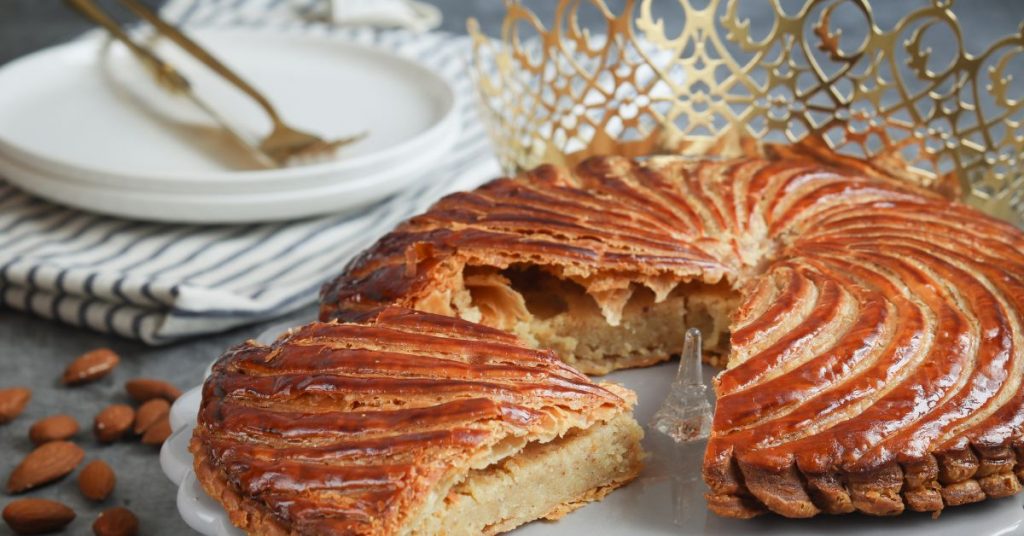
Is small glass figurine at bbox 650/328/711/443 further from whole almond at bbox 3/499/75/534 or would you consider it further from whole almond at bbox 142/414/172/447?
whole almond at bbox 3/499/75/534

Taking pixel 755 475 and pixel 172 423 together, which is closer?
pixel 755 475

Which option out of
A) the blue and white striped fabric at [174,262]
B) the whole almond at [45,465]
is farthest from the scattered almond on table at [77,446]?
the blue and white striped fabric at [174,262]

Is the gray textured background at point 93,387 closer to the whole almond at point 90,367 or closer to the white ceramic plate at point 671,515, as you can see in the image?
the whole almond at point 90,367

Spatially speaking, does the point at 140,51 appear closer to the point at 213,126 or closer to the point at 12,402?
the point at 213,126

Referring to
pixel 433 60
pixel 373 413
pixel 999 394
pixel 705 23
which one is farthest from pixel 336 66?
pixel 999 394

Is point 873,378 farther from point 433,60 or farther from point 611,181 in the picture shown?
point 433,60

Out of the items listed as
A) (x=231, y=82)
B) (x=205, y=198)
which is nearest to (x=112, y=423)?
(x=205, y=198)
